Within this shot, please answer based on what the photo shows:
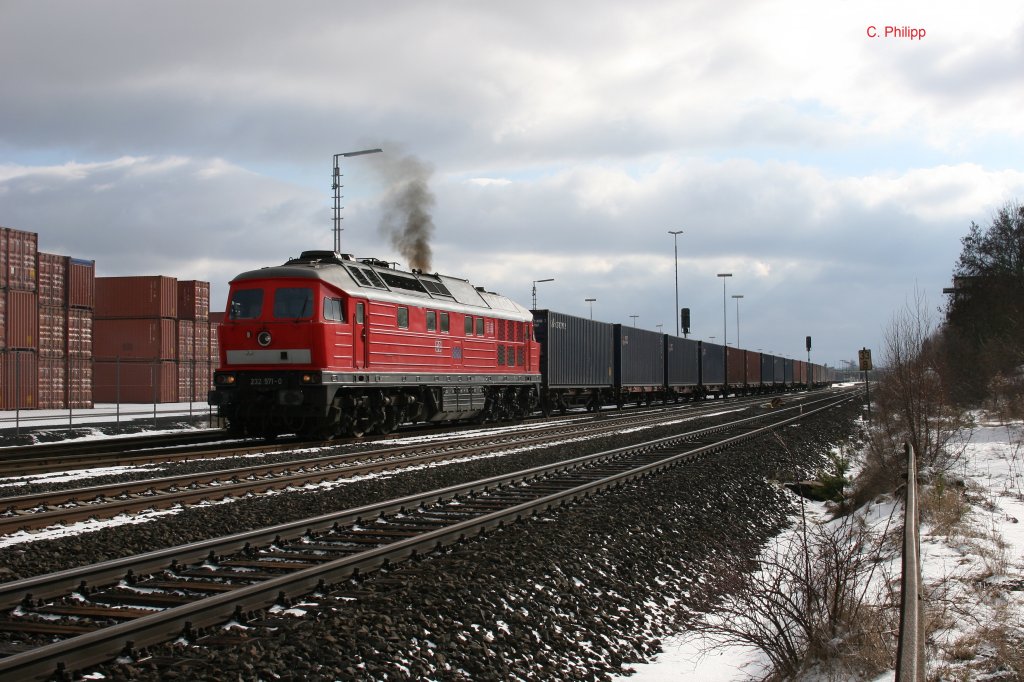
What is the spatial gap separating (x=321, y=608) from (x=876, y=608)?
3730mm

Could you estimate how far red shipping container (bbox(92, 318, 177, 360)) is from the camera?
47.1m

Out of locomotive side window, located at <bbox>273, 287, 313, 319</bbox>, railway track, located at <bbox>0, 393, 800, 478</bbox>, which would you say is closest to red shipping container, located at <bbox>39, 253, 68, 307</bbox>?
railway track, located at <bbox>0, 393, 800, 478</bbox>

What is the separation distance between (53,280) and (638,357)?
26580 mm

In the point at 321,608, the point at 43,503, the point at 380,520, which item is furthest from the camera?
the point at 43,503

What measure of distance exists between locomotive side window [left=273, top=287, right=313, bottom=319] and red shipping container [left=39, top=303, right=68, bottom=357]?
2514 cm

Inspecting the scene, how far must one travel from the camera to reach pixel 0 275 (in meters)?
36.6

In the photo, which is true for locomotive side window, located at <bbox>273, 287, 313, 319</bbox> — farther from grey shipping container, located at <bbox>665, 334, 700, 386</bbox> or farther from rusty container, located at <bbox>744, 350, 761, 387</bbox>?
rusty container, located at <bbox>744, 350, 761, 387</bbox>

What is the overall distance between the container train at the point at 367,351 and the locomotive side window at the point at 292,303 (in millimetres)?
20

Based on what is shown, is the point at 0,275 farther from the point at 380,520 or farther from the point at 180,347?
the point at 380,520

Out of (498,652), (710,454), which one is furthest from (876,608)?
(710,454)

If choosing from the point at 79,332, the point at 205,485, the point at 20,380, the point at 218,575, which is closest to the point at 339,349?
the point at 205,485

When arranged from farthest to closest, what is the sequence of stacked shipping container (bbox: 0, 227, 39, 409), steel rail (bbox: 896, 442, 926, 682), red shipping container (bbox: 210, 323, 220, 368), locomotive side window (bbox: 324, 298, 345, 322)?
red shipping container (bbox: 210, 323, 220, 368), stacked shipping container (bbox: 0, 227, 39, 409), locomotive side window (bbox: 324, 298, 345, 322), steel rail (bbox: 896, 442, 926, 682)

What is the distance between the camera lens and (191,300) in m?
49.6

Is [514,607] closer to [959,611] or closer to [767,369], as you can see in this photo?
[959,611]
